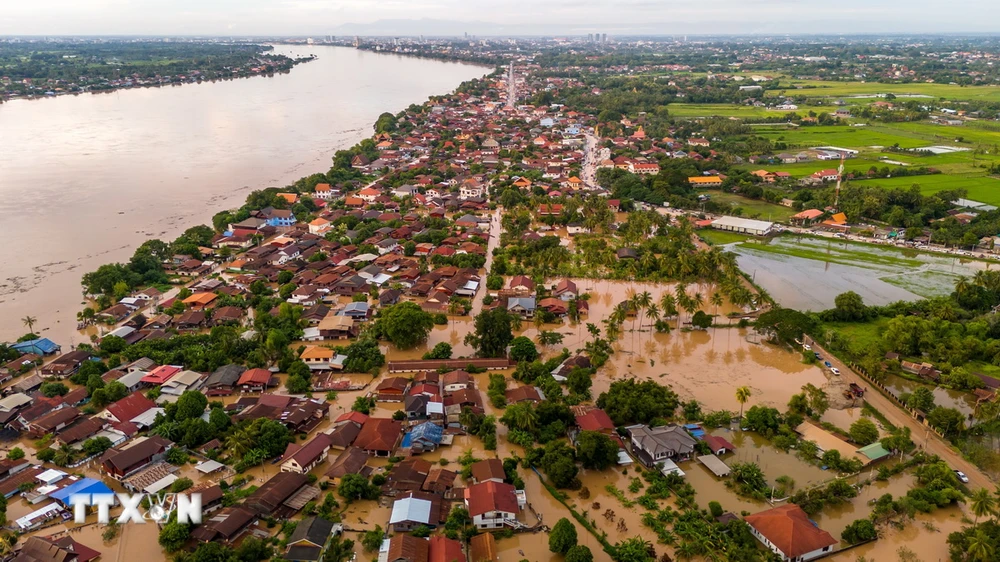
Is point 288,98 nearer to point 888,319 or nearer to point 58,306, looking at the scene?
point 58,306

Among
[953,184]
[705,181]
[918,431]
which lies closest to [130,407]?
[918,431]

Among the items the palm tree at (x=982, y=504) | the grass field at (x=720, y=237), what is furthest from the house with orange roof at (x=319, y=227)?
the palm tree at (x=982, y=504)

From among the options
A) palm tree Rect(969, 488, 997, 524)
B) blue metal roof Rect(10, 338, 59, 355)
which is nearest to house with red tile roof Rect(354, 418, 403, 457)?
blue metal roof Rect(10, 338, 59, 355)

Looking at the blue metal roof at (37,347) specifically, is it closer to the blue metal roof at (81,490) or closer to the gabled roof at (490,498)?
the blue metal roof at (81,490)

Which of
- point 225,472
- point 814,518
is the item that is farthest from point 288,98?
point 814,518

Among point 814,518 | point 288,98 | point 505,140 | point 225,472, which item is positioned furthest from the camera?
point 288,98

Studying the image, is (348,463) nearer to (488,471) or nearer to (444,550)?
(488,471)
